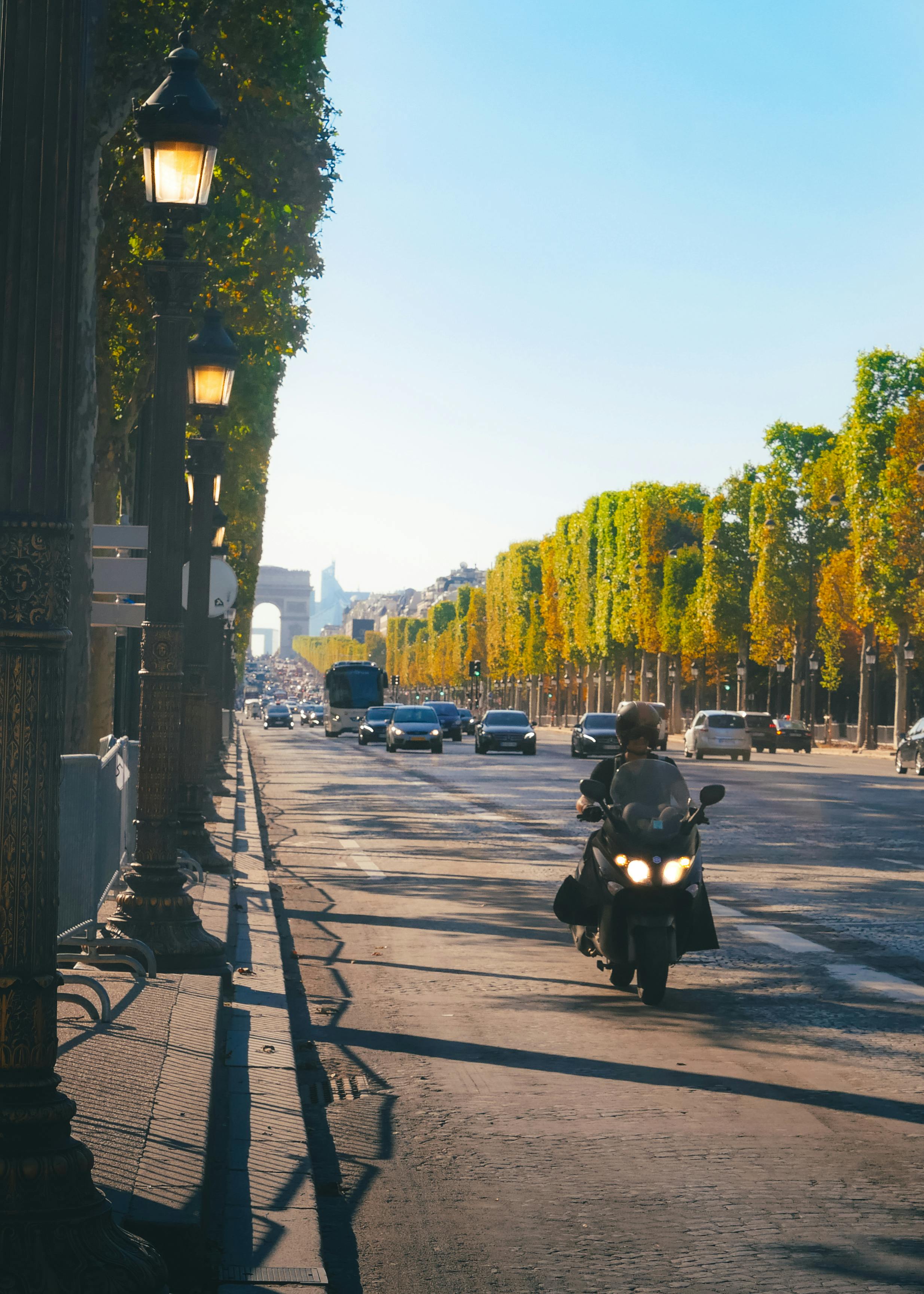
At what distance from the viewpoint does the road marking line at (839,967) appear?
32.4 feet

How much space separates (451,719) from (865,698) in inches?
710

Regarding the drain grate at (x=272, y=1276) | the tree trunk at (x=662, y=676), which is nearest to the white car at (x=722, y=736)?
the tree trunk at (x=662, y=676)

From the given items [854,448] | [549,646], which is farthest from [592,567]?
[854,448]

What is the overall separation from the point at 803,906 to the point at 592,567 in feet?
276

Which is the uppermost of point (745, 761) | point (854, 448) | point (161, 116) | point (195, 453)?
point (854, 448)

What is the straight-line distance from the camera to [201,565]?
14.5m

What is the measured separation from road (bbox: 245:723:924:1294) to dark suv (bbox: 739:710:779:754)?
53381 mm

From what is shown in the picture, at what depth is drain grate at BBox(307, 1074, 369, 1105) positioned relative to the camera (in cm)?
733

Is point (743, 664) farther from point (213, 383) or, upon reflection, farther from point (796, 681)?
point (213, 383)

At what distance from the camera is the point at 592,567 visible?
97875 mm

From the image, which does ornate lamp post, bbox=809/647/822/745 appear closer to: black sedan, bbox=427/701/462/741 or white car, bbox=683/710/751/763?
black sedan, bbox=427/701/462/741

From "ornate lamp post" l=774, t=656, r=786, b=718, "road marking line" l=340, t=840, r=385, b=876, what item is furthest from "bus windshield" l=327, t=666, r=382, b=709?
"road marking line" l=340, t=840, r=385, b=876

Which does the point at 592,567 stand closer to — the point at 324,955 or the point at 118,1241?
the point at 324,955

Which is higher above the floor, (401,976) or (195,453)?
(195,453)
